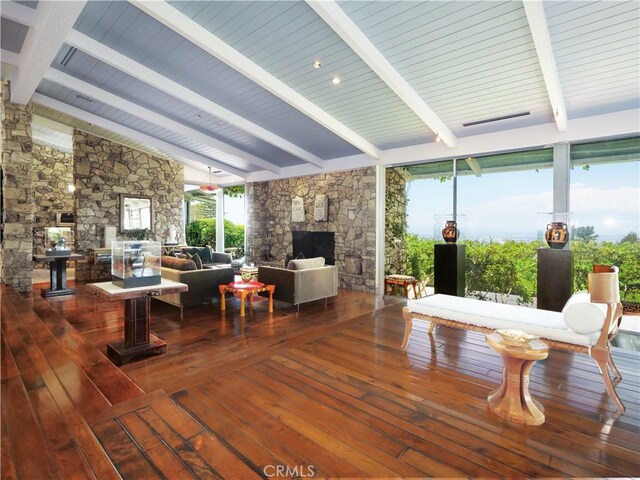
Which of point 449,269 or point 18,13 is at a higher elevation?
point 18,13

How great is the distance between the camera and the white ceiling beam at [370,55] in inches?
122

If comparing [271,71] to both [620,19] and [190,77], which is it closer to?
[190,77]

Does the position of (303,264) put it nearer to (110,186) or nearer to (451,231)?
(451,231)

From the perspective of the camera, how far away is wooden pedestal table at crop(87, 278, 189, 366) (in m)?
3.10

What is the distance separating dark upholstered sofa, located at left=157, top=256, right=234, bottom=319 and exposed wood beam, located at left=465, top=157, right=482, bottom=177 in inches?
182

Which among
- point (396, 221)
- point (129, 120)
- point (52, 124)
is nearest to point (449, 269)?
point (396, 221)

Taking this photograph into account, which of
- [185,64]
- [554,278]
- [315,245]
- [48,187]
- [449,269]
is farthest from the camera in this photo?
[48,187]

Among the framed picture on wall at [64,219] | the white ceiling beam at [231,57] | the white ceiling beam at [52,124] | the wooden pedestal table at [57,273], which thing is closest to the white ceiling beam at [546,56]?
the white ceiling beam at [231,57]

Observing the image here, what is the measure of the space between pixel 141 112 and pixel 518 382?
671cm

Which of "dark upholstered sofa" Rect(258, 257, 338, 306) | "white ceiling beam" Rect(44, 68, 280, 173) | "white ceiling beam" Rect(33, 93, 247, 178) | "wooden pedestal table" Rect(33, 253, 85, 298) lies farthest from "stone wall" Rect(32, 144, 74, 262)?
"dark upholstered sofa" Rect(258, 257, 338, 306)

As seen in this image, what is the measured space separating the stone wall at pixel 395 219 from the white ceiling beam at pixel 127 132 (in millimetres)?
4548

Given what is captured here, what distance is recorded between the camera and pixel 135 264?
10.4 feet

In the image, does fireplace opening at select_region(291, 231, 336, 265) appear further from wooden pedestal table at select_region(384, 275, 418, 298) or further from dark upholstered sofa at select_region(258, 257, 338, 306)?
dark upholstered sofa at select_region(258, 257, 338, 306)

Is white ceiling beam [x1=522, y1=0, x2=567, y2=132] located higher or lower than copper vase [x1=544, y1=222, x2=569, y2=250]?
higher
